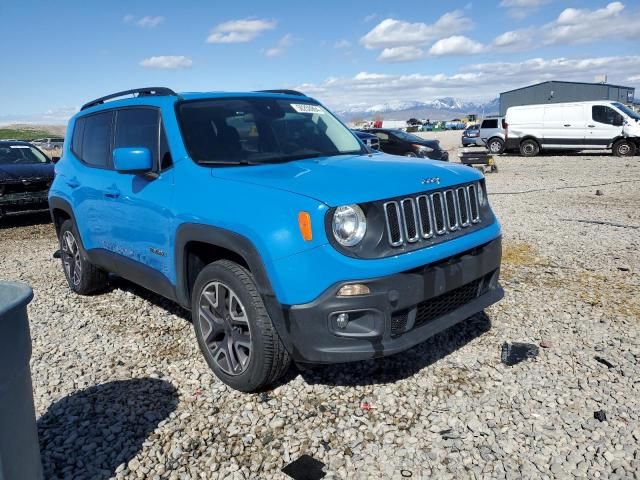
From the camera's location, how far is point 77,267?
5410mm

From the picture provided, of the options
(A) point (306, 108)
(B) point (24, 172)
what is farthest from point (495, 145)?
(A) point (306, 108)

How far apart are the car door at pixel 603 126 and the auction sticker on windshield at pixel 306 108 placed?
1839 cm

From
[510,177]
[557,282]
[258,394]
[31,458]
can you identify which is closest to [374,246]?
[258,394]

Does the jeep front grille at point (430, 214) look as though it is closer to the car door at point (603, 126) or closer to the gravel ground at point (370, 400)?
the gravel ground at point (370, 400)

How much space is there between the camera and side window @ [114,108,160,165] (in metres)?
3.96

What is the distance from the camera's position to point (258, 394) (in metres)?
3.39

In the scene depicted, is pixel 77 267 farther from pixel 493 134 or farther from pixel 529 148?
pixel 493 134

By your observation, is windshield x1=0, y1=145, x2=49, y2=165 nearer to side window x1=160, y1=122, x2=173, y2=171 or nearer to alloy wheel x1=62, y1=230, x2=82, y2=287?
alloy wheel x1=62, y1=230, x2=82, y2=287

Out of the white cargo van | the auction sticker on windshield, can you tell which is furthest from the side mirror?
the white cargo van

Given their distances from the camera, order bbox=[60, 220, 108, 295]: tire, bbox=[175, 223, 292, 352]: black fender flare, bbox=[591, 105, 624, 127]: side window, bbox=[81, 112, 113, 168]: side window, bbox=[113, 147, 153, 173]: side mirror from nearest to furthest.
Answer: bbox=[175, 223, 292, 352]: black fender flare
bbox=[113, 147, 153, 173]: side mirror
bbox=[81, 112, 113, 168]: side window
bbox=[60, 220, 108, 295]: tire
bbox=[591, 105, 624, 127]: side window

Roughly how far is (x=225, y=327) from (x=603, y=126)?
66.5 ft

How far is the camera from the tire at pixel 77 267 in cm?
518

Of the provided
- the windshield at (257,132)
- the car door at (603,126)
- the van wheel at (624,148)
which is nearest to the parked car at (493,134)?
the car door at (603,126)

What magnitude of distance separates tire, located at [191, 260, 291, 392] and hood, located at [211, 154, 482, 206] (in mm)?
586
